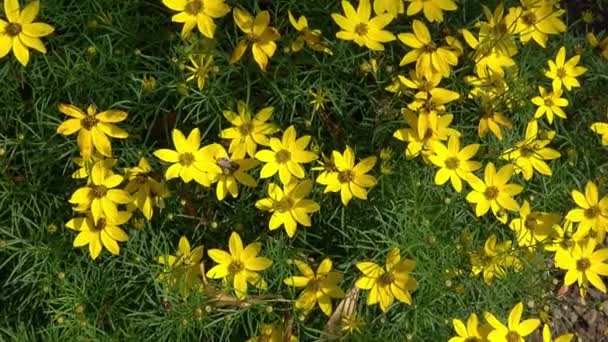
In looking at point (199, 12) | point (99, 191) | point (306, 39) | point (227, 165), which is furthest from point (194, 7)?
point (99, 191)

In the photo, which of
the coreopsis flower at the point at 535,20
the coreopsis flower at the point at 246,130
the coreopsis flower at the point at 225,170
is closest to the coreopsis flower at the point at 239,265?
the coreopsis flower at the point at 225,170

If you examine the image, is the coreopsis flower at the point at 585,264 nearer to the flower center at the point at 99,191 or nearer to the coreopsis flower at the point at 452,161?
the coreopsis flower at the point at 452,161

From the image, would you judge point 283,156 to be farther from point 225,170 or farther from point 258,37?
point 258,37

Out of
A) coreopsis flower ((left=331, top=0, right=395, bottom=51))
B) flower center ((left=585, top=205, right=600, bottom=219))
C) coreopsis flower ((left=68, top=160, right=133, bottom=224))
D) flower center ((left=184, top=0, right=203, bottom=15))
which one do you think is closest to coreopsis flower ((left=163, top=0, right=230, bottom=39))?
flower center ((left=184, top=0, right=203, bottom=15))

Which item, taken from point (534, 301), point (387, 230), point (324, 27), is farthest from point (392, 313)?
point (324, 27)

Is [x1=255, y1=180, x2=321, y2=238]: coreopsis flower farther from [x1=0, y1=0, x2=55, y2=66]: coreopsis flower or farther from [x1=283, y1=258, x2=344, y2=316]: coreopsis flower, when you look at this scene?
[x1=0, y1=0, x2=55, y2=66]: coreopsis flower

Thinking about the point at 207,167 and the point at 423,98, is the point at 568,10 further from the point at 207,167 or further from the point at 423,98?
the point at 207,167
